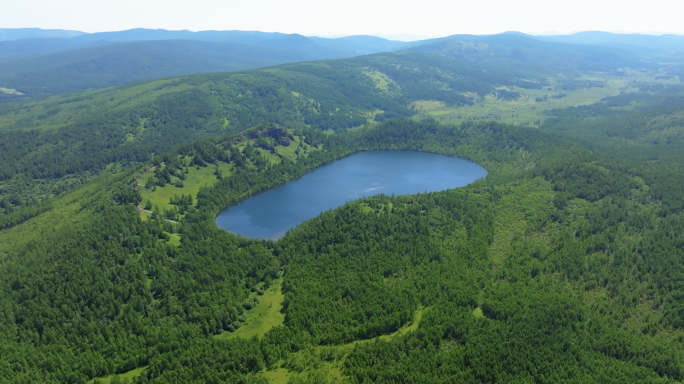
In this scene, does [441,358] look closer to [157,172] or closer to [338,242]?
[338,242]

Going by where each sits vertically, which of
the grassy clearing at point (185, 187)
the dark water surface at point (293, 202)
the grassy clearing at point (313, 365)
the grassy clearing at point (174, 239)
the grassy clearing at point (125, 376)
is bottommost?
the grassy clearing at point (125, 376)

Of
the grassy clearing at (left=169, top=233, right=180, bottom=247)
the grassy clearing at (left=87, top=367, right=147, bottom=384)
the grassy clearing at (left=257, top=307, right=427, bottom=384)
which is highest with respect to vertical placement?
the grassy clearing at (left=169, top=233, right=180, bottom=247)

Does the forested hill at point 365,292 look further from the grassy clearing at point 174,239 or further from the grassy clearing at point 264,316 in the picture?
the grassy clearing at point 174,239

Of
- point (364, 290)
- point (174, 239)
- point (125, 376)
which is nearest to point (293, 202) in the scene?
point (174, 239)

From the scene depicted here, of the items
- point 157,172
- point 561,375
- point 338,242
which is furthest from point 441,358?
point 157,172

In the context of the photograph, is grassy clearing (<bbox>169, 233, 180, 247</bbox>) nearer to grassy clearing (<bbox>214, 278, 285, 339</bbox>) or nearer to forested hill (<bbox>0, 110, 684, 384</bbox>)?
forested hill (<bbox>0, 110, 684, 384</bbox>)

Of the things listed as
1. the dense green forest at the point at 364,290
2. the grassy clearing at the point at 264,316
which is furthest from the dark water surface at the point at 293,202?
the grassy clearing at the point at 264,316

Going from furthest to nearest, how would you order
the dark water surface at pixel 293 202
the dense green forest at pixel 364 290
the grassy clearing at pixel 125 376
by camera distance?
the dark water surface at pixel 293 202
the dense green forest at pixel 364 290
the grassy clearing at pixel 125 376

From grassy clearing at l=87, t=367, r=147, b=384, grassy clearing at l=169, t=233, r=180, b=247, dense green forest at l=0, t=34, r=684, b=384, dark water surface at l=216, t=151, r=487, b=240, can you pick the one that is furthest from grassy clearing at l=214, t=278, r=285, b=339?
dark water surface at l=216, t=151, r=487, b=240
